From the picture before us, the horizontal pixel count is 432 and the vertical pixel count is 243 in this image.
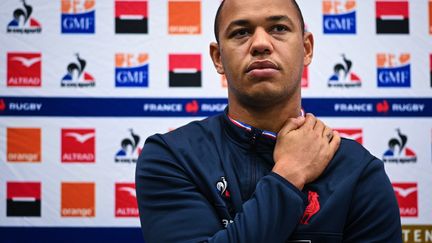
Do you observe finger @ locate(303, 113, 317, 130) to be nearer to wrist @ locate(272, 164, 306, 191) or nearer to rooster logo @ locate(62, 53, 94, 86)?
wrist @ locate(272, 164, 306, 191)

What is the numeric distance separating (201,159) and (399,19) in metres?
1.69

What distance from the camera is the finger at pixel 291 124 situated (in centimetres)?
99

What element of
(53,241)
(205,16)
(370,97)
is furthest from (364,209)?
(53,241)

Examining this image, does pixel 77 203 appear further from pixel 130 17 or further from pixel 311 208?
pixel 311 208

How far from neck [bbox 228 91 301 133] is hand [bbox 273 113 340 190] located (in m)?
0.03

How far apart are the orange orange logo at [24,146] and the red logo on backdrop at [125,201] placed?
0.41 m

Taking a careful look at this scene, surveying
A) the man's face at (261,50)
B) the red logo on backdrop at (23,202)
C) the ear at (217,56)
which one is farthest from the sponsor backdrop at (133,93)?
the man's face at (261,50)

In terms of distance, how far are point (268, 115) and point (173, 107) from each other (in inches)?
47.1

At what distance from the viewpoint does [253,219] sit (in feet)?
2.72

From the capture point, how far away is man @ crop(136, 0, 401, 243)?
0.86 m

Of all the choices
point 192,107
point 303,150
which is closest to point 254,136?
point 303,150

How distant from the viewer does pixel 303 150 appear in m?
0.95

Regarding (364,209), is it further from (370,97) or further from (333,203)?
(370,97)

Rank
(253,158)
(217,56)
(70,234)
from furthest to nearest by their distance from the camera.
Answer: (70,234) → (217,56) → (253,158)
